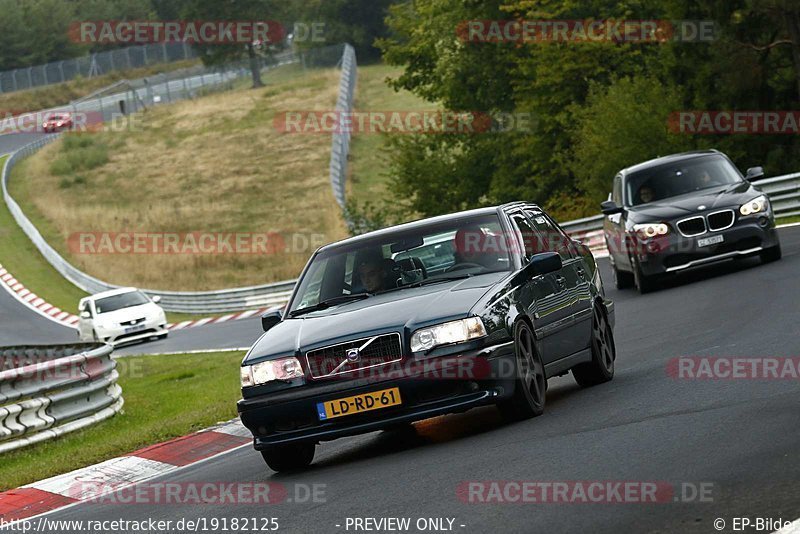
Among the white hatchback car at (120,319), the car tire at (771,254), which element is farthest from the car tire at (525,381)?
the white hatchback car at (120,319)

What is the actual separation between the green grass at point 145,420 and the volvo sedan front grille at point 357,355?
3444 millimetres

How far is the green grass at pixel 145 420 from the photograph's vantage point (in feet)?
40.9

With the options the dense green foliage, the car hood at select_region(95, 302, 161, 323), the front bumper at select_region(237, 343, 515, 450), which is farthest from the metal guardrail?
the front bumper at select_region(237, 343, 515, 450)

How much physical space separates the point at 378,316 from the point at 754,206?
11.1 meters

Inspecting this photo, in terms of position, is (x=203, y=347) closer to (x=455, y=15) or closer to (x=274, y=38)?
(x=455, y=15)

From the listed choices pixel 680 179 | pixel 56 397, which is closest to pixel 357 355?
pixel 56 397

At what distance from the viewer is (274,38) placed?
11088 cm

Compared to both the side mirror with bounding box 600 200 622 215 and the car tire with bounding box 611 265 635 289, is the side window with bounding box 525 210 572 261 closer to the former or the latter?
the side mirror with bounding box 600 200 622 215

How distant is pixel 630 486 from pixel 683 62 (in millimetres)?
32629

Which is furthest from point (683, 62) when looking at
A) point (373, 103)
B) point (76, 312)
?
point (373, 103)

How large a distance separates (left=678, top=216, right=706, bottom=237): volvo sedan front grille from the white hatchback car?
57.3 feet

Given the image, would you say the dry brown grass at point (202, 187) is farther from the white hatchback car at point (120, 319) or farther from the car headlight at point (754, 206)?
the car headlight at point (754, 206)

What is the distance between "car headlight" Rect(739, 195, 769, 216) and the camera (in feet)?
63.8

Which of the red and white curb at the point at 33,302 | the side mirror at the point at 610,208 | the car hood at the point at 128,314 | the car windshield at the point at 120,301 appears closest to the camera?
the side mirror at the point at 610,208
